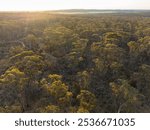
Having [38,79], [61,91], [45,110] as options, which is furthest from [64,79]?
[45,110]

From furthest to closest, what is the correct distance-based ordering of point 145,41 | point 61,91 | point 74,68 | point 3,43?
1. point 3,43
2. point 145,41
3. point 74,68
4. point 61,91

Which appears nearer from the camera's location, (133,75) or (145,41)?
(133,75)

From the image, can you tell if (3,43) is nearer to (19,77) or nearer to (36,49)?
(36,49)

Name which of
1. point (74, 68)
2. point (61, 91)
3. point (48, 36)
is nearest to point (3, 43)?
point (48, 36)

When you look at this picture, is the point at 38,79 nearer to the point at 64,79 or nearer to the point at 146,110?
the point at 64,79

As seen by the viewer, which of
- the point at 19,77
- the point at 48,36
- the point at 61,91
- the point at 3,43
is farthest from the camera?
the point at 3,43

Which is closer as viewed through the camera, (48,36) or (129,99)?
(129,99)

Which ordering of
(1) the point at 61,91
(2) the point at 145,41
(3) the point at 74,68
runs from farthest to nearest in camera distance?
(2) the point at 145,41 < (3) the point at 74,68 < (1) the point at 61,91

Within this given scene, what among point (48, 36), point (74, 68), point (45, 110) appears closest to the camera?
point (45, 110)
